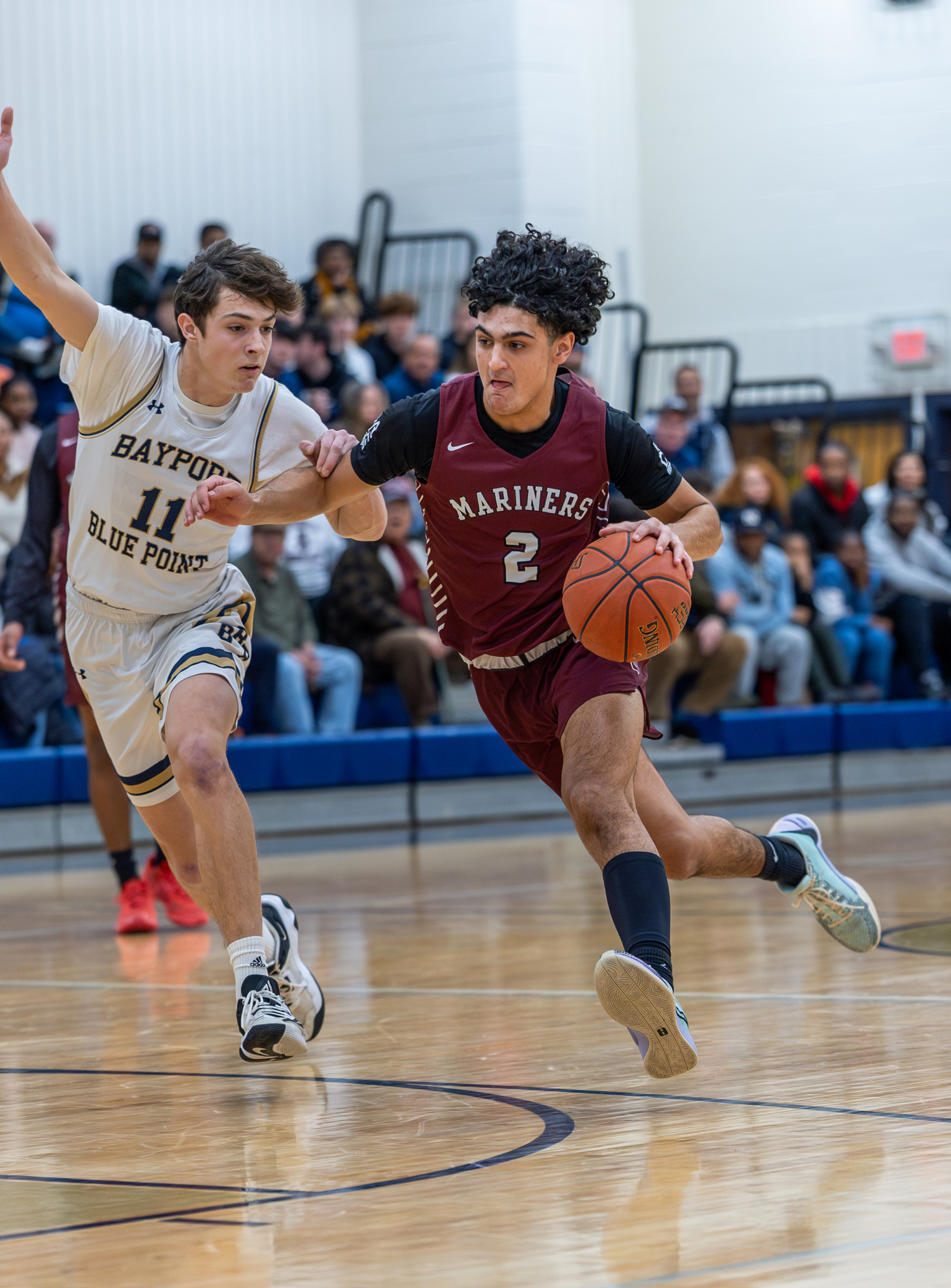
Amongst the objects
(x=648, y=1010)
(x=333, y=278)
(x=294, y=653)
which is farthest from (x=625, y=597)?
(x=333, y=278)

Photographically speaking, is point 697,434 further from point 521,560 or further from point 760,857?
point 521,560

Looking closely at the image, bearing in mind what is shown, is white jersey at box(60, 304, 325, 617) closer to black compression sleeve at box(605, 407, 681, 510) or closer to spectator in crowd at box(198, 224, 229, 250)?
black compression sleeve at box(605, 407, 681, 510)

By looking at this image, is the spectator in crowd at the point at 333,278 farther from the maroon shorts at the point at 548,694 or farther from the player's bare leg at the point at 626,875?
the player's bare leg at the point at 626,875

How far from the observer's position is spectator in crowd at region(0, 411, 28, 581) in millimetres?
9469

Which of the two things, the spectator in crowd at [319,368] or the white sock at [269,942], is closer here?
the white sock at [269,942]

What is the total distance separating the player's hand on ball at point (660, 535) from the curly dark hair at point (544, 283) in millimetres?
439

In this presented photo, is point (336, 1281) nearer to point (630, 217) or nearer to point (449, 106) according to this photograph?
point (449, 106)

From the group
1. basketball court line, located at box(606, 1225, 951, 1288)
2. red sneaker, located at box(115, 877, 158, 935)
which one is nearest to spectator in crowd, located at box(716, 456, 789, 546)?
red sneaker, located at box(115, 877, 158, 935)

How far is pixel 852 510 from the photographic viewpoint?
43.4 ft

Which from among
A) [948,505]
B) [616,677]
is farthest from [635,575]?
[948,505]

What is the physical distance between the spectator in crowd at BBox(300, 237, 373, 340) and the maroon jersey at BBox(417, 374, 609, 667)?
9.46 metres

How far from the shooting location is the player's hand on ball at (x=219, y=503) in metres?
3.83

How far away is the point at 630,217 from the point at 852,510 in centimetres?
460

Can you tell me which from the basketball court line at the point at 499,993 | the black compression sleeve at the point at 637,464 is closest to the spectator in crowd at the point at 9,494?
the basketball court line at the point at 499,993
